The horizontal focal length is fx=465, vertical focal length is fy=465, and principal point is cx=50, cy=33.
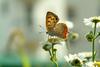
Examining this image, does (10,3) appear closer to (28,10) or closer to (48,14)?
(28,10)

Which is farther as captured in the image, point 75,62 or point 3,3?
point 3,3

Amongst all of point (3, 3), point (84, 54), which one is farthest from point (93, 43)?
point (3, 3)

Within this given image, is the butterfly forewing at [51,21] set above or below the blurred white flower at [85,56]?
above

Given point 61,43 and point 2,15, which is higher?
point 61,43

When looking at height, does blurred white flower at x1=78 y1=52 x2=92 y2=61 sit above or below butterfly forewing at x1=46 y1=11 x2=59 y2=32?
below

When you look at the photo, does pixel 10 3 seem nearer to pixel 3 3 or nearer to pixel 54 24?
pixel 3 3

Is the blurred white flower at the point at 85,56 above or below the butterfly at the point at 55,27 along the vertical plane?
below

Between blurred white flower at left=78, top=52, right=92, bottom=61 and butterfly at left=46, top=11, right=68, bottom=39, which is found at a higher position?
butterfly at left=46, top=11, right=68, bottom=39

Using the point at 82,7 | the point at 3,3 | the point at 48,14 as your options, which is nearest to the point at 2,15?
the point at 3,3
